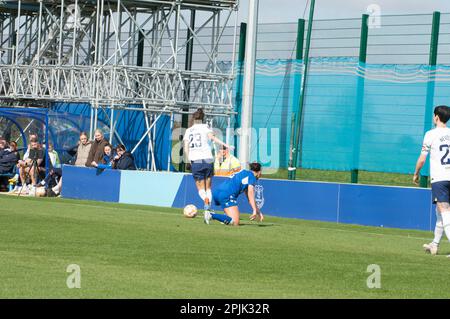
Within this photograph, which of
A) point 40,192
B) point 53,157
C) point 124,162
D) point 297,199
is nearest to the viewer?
point 297,199

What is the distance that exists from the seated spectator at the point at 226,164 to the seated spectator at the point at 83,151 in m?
4.60

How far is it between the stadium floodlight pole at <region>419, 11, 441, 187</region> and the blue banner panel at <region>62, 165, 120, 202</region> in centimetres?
747

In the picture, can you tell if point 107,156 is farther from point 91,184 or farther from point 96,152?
point 91,184

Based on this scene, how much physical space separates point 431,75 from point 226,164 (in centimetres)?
503

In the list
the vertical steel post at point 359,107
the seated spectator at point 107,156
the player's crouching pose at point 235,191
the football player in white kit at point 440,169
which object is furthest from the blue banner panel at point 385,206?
the seated spectator at point 107,156

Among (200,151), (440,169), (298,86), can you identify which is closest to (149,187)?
(298,86)

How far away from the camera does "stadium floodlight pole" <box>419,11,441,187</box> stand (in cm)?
2578

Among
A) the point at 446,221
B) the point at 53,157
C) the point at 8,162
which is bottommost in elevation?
the point at 8,162

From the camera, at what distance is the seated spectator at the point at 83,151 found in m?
30.4

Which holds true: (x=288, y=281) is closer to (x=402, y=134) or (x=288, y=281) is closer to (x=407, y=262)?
(x=407, y=262)

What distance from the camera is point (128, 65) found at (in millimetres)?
33875
